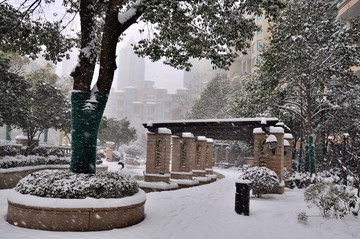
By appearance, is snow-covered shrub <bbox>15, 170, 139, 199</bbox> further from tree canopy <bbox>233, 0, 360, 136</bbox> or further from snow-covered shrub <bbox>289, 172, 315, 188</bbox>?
tree canopy <bbox>233, 0, 360, 136</bbox>

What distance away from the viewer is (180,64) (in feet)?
37.5

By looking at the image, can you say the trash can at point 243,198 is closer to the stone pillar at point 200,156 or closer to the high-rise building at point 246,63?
the stone pillar at point 200,156

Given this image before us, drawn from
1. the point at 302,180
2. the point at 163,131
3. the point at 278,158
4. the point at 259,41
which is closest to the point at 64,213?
the point at 278,158

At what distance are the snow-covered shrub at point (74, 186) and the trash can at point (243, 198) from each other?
10.7 feet

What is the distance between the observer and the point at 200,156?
943 inches

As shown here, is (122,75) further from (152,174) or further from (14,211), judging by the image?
(14,211)

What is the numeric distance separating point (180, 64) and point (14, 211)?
7.07 metres

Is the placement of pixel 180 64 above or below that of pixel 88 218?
above

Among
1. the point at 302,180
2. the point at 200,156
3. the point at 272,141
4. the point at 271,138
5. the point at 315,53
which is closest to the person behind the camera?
the point at 272,141

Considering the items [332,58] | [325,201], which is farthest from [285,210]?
[332,58]

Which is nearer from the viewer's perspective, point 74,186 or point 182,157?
point 74,186

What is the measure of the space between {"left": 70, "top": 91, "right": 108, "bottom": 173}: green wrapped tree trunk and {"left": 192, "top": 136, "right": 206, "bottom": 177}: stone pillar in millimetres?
15333

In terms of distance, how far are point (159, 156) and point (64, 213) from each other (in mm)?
10645

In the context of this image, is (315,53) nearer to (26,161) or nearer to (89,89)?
(89,89)
